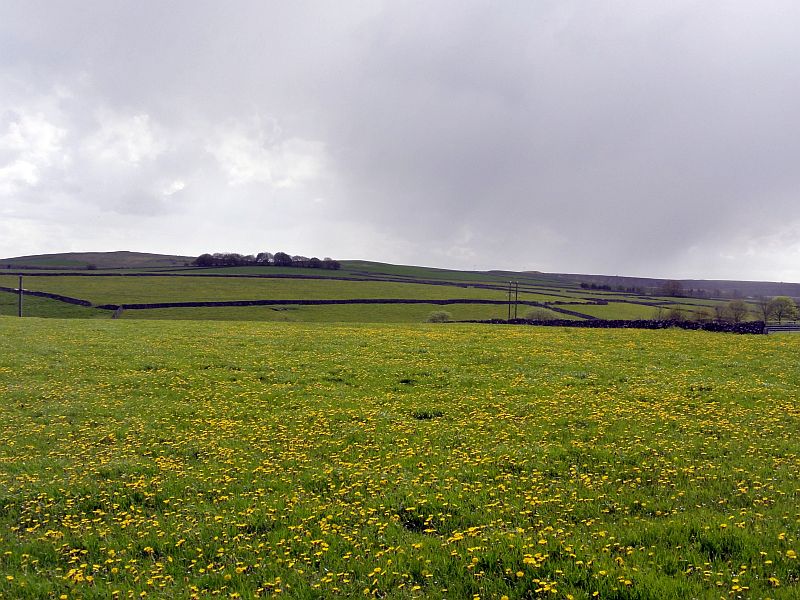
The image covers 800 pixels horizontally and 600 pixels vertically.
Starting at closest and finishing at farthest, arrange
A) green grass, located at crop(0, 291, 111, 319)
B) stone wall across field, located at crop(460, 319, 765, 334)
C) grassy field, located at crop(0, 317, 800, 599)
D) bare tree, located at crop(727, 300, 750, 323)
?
grassy field, located at crop(0, 317, 800, 599) < stone wall across field, located at crop(460, 319, 765, 334) < green grass, located at crop(0, 291, 111, 319) < bare tree, located at crop(727, 300, 750, 323)

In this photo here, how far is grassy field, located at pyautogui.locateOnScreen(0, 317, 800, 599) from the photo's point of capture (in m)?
7.76

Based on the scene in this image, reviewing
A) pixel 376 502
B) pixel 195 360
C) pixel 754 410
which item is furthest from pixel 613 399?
pixel 195 360

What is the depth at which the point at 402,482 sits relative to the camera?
11250 millimetres

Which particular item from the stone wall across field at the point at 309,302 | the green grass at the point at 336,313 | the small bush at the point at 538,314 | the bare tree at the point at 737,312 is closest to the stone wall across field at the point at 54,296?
the stone wall across field at the point at 309,302

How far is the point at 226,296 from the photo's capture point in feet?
384

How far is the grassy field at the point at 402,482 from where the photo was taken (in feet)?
25.5

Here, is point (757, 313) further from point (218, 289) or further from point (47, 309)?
point (47, 309)

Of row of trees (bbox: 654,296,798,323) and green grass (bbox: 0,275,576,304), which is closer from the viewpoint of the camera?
row of trees (bbox: 654,296,798,323)

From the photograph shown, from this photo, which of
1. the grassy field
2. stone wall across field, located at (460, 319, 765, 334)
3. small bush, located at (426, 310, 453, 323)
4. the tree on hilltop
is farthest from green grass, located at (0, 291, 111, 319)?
the tree on hilltop

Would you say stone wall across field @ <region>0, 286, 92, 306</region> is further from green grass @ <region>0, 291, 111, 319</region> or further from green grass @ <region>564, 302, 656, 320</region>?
green grass @ <region>564, 302, 656, 320</region>

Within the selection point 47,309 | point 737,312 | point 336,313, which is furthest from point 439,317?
point 47,309

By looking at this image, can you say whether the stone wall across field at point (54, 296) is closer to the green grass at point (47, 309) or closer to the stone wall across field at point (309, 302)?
the green grass at point (47, 309)

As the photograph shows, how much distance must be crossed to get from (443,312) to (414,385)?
8297 centimetres

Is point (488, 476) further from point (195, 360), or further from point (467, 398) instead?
point (195, 360)
